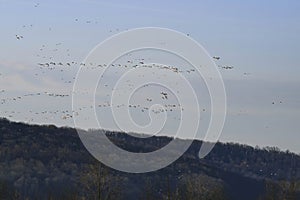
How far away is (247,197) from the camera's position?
178m

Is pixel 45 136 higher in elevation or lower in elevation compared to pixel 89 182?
higher

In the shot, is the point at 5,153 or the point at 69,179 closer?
the point at 69,179

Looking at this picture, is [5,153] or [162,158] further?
[5,153]

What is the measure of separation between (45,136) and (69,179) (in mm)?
45470

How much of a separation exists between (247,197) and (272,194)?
107m

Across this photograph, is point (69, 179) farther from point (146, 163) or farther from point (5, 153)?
point (5, 153)

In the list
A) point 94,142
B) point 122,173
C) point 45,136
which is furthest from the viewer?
point 45,136

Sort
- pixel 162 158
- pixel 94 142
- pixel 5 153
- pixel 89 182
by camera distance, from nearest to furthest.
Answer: pixel 89 182, pixel 94 142, pixel 162 158, pixel 5 153

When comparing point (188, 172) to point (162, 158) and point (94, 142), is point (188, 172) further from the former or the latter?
point (94, 142)

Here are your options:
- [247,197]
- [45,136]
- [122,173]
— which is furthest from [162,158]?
[45,136]

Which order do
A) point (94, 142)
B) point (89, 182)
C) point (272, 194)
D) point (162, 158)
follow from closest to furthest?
1. point (89, 182)
2. point (272, 194)
3. point (94, 142)
4. point (162, 158)

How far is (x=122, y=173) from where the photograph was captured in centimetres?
16412

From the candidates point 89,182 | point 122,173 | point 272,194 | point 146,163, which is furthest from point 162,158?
point 89,182

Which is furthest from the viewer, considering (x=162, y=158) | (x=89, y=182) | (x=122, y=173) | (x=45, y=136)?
(x=45, y=136)
